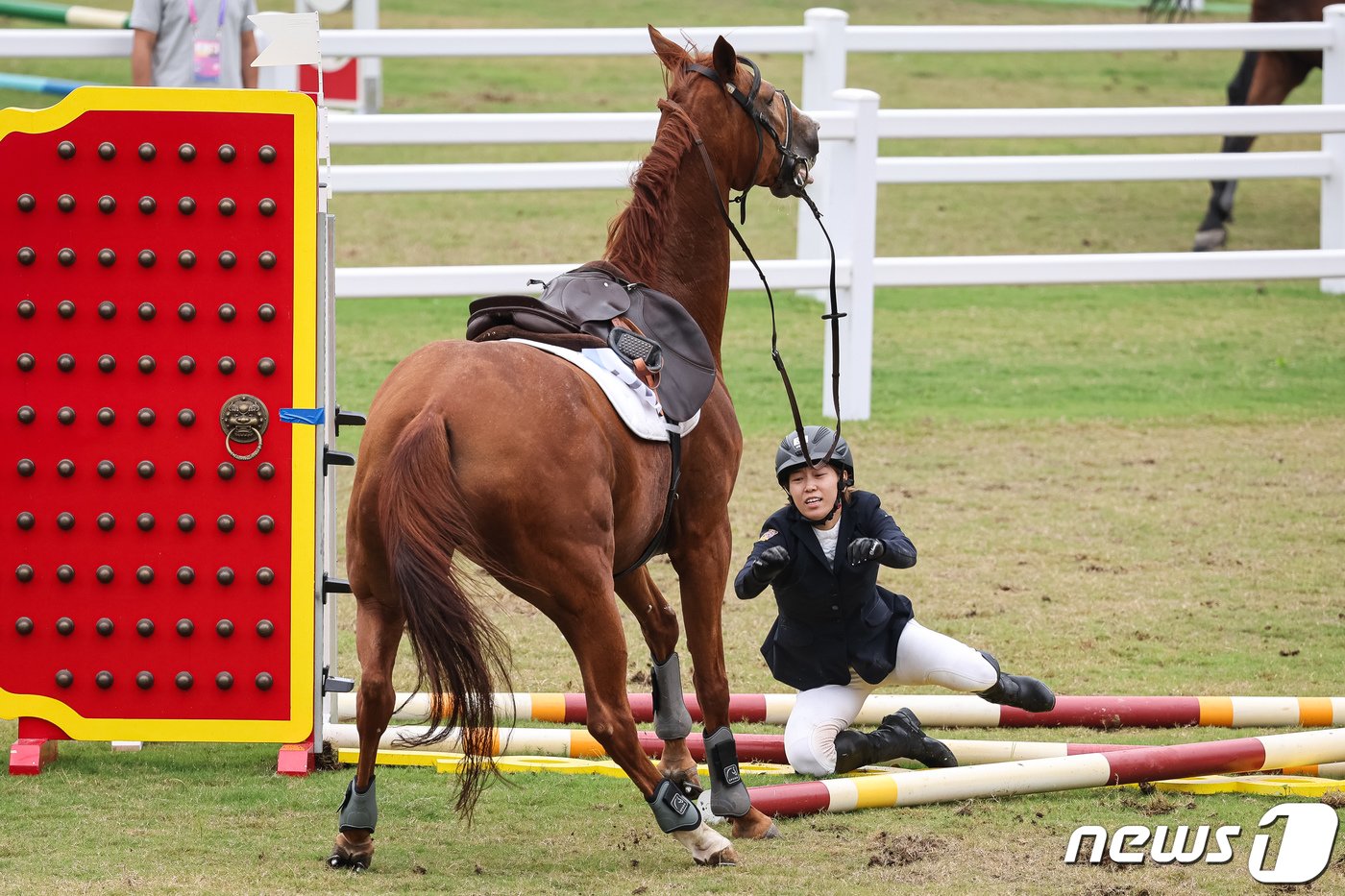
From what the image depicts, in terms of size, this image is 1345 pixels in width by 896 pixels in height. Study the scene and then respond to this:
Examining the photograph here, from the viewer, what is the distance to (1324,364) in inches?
448

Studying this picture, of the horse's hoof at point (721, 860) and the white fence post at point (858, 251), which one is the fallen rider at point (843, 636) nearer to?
the horse's hoof at point (721, 860)

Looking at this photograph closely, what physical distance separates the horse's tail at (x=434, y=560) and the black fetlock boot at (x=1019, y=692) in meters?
1.96

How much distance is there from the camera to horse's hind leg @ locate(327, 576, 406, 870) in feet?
14.4

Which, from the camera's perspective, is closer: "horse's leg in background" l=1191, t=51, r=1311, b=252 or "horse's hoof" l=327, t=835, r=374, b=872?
"horse's hoof" l=327, t=835, r=374, b=872

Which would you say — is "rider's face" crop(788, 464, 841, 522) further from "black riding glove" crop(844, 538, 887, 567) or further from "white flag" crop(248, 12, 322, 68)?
"white flag" crop(248, 12, 322, 68)

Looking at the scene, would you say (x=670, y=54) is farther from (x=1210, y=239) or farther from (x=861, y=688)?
(x=1210, y=239)

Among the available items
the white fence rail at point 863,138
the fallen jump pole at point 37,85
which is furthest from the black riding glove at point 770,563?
the fallen jump pole at point 37,85

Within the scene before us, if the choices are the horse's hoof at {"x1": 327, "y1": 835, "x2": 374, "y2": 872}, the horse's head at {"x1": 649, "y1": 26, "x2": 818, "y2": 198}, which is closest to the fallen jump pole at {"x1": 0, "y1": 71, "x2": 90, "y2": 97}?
the horse's head at {"x1": 649, "y1": 26, "x2": 818, "y2": 198}

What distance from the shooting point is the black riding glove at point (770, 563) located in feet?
16.8

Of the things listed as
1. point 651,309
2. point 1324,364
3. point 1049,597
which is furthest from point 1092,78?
point 651,309

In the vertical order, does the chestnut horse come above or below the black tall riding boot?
above

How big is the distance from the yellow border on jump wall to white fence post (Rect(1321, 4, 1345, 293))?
8.95 m

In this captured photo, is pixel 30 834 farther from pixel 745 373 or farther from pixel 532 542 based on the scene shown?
pixel 745 373

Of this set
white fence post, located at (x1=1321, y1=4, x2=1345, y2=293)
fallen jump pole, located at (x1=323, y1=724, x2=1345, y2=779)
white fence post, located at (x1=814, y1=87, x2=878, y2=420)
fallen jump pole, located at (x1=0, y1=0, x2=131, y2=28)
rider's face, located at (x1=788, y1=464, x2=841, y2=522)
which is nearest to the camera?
fallen jump pole, located at (x1=323, y1=724, x2=1345, y2=779)
